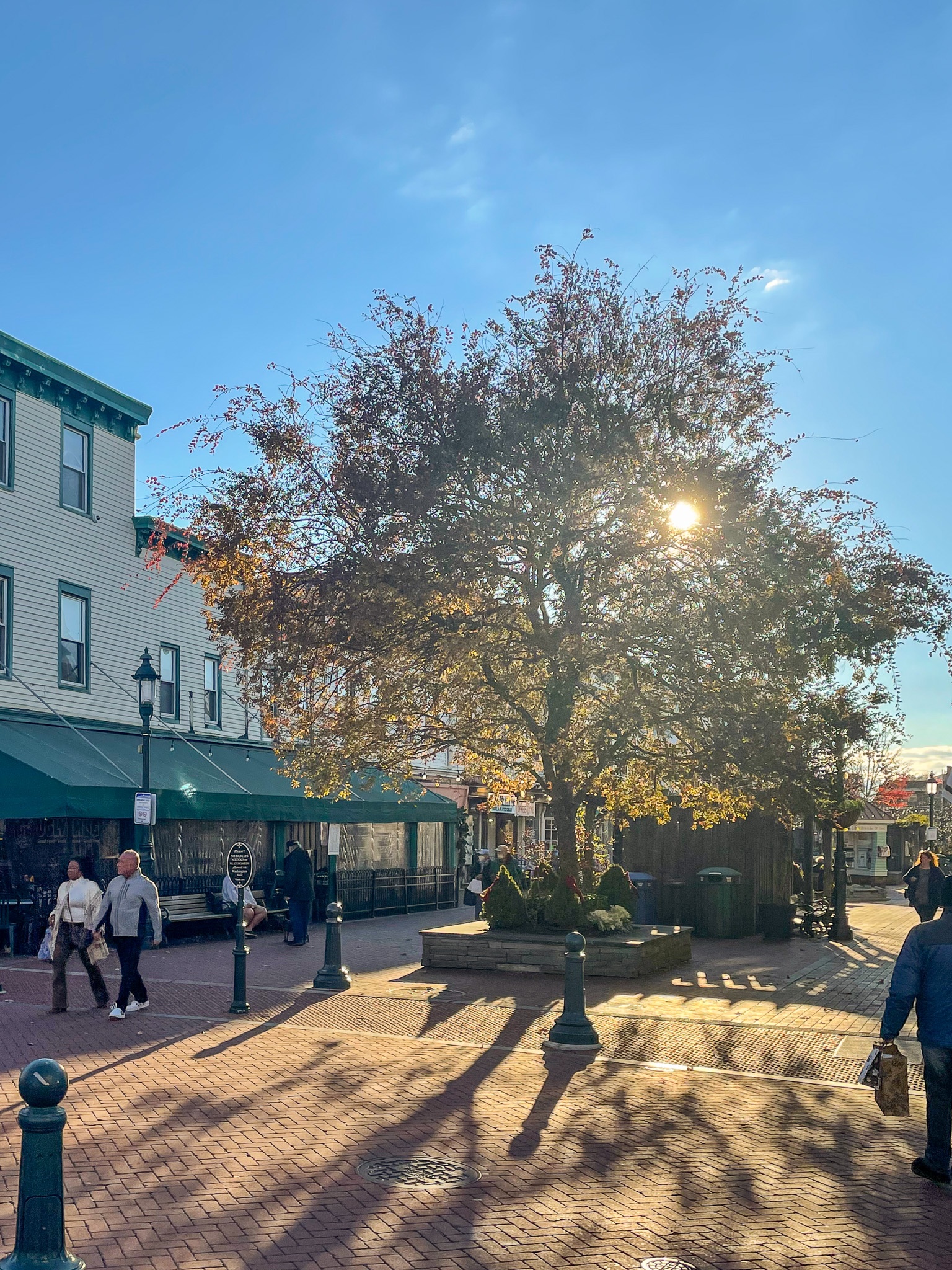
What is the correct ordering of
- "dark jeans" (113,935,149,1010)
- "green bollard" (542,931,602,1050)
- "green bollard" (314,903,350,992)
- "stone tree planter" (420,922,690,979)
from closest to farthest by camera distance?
"green bollard" (542,931,602,1050), "dark jeans" (113,935,149,1010), "green bollard" (314,903,350,992), "stone tree planter" (420,922,690,979)

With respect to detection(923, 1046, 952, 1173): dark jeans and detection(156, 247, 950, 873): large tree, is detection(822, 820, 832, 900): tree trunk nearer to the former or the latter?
detection(156, 247, 950, 873): large tree

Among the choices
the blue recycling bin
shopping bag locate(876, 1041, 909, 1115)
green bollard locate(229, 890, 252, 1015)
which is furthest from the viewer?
the blue recycling bin

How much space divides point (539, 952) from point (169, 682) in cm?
1301

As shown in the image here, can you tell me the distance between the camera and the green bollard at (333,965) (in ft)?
50.3

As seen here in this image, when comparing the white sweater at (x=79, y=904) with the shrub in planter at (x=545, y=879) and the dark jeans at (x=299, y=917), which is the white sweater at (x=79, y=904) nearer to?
the shrub in planter at (x=545, y=879)

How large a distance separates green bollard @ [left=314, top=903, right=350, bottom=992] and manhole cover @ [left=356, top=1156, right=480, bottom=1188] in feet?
25.4

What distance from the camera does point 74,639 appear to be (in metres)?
23.6

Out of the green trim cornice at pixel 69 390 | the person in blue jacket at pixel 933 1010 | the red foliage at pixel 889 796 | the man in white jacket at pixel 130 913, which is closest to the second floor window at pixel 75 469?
the green trim cornice at pixel 69 390

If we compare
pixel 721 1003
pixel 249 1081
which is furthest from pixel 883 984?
pixel 249 1081

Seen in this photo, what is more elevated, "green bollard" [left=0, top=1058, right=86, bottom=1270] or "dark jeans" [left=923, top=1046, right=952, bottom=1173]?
"green bollard" [left=0, top=1058, right=86, bottom=1270]

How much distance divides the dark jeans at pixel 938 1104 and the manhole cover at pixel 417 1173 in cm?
260

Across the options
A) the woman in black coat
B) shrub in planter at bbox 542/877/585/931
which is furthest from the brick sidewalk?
the woman in black coat

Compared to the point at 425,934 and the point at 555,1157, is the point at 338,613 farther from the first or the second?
the point at 555,1157

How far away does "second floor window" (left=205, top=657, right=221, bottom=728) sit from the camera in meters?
28.2
